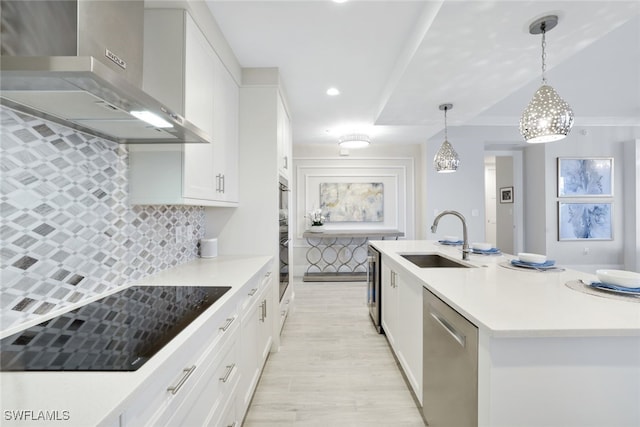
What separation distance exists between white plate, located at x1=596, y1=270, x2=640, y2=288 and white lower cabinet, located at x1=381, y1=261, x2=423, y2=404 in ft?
2.62

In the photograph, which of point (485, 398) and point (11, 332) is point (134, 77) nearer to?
point (11, 332)

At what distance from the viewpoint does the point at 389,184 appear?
5.57m

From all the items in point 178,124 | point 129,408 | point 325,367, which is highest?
point 178,124

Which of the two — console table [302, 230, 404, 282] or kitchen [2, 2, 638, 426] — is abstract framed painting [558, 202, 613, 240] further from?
console table [302, 230, 404, 282]

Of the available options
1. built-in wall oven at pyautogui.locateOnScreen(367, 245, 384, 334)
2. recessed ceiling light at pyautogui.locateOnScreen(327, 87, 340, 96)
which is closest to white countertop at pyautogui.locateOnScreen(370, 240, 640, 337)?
built-in wall oven at pyautogui.locateOnScreen(367, 245, 384, 334)

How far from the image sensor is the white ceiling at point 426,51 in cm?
165

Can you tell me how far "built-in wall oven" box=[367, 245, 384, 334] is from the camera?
9.50 ft

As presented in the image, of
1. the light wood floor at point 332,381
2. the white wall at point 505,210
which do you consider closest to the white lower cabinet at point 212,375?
the light wood floor at point 332,381

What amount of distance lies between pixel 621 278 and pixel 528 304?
1.63 ft

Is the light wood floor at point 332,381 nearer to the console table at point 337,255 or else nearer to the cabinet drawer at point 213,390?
the cabinet drawer at point 213,390

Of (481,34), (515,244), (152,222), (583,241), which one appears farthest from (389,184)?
(152,222)

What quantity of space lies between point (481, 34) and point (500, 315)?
166cm

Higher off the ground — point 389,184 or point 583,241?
point 389,184

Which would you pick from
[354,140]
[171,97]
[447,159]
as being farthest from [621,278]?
[354,140]
